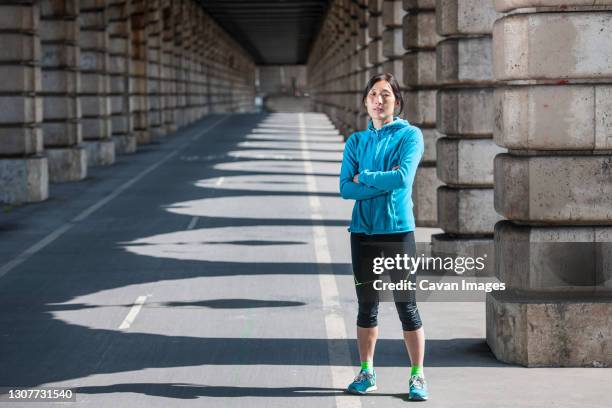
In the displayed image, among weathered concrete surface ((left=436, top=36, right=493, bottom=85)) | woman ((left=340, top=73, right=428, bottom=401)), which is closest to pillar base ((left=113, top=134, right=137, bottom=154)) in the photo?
weathered concrete surface ((left=436, top=36, right=493, bottom=85))

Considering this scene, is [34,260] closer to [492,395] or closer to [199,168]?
[492,395]

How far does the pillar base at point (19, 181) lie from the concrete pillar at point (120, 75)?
18.7 metres

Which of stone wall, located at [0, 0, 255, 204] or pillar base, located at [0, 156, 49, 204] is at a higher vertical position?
stone wall, located at [0, 0, 255, 204]

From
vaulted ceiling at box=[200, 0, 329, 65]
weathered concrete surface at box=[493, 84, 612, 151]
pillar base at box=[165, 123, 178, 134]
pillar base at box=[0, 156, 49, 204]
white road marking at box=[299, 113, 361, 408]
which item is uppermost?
vaulted ceiling at box=[200, 0, 329, 65]

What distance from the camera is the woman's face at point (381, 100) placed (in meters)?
8.48

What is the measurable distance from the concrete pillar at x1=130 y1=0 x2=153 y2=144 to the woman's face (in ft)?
149

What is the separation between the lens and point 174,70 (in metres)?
70.4

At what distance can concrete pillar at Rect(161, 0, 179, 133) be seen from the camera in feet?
210

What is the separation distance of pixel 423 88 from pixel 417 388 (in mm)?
11394

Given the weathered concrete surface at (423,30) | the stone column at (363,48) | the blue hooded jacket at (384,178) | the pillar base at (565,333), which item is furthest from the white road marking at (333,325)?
the stone column at (363,48)

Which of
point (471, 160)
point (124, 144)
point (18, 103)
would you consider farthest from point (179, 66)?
point (471, 160)

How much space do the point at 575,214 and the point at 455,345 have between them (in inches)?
63.0

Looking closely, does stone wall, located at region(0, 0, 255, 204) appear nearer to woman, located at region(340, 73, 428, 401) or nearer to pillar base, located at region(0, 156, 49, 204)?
pillar base, located at region(0, 156, 49, 204)

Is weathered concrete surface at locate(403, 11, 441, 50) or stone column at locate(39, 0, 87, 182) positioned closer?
weathered concrete surface at locate(403, 11, 441, 50)
